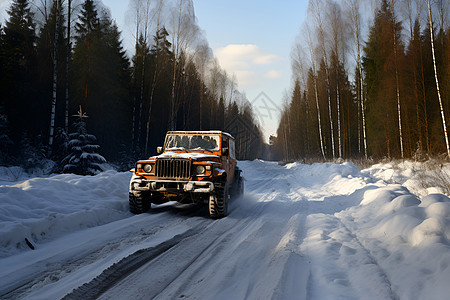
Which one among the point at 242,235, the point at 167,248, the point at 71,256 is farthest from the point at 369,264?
the point at 71,256

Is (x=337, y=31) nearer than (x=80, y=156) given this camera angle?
No

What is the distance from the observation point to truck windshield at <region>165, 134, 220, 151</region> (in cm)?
766

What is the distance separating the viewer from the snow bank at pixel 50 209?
384 centimetres

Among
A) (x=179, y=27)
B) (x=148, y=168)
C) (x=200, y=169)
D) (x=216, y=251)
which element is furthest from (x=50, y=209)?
(x=179, y=27)

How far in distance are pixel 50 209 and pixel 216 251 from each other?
352cm

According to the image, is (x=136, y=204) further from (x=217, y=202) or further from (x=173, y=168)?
(x=217, y=202)

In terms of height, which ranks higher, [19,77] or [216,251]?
[19,77]

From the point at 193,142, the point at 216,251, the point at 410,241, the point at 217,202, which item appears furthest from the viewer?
the point at 193,142

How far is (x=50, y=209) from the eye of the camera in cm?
502

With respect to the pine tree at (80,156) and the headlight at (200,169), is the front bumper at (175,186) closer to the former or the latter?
the headlight at (200,169)

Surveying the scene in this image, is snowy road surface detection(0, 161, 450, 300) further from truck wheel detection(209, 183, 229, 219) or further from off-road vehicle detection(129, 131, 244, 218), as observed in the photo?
off-road vehicle detection(129, 131, 244, 218)

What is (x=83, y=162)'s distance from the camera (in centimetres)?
1241

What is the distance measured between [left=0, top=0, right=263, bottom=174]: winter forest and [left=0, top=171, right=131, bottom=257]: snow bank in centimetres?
635

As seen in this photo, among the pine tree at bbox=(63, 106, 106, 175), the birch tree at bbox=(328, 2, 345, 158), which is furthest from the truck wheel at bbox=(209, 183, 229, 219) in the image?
the birch tree at bbox=(328, 2, 345, 158)
